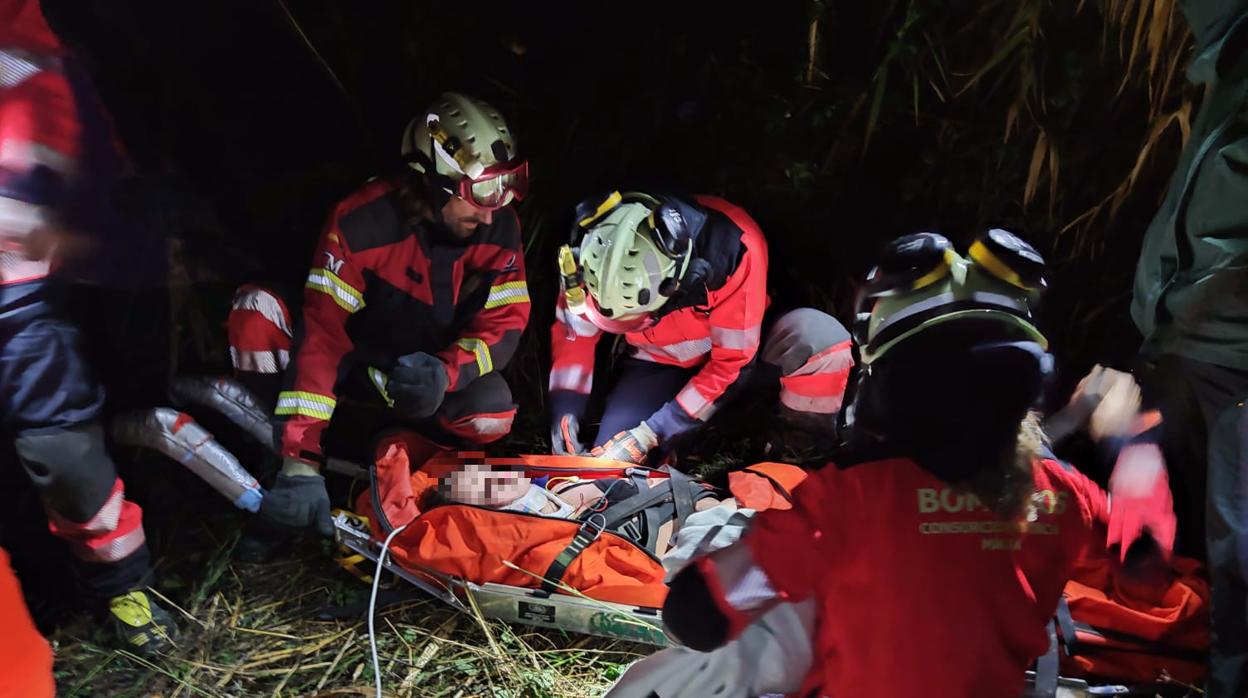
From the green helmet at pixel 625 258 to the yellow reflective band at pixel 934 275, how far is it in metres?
0.93

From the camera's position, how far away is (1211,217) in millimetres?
1498

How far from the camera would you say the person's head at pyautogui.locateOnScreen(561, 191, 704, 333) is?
2090mm

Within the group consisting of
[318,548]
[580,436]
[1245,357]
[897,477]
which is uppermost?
[1245,357]

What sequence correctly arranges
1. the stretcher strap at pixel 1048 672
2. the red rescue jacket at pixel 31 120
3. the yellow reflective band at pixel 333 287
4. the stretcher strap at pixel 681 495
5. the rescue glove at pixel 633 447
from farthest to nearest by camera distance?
the rescue glove at pixel 633 447, the stretcher strap at pixel 681 495, the yellow reflective band at pixel 333 287, the stretcher strap at pixel 1048 672, the red rescue jacket at pixel 31 120

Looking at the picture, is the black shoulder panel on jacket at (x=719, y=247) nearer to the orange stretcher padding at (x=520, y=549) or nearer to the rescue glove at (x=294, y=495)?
the orange stretcher padding at (x=520, y=549)

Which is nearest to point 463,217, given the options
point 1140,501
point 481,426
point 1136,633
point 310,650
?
point 481,426

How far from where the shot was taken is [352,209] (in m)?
1.96

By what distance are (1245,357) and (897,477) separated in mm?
816

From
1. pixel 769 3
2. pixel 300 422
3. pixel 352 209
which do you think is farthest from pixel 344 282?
pixel 769 3

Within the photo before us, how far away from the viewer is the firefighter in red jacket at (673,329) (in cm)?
211

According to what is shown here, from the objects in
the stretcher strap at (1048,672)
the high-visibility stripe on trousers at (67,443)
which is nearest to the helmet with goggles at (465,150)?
the high-visibility stripe on trousers at (67,443)

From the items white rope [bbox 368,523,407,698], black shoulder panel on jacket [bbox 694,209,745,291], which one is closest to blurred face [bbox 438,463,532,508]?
white rope [bbox 368,523,407,698]

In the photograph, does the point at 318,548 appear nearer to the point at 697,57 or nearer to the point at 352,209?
the point at 352,209

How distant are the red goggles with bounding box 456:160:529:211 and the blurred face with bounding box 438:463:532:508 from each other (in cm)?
72
